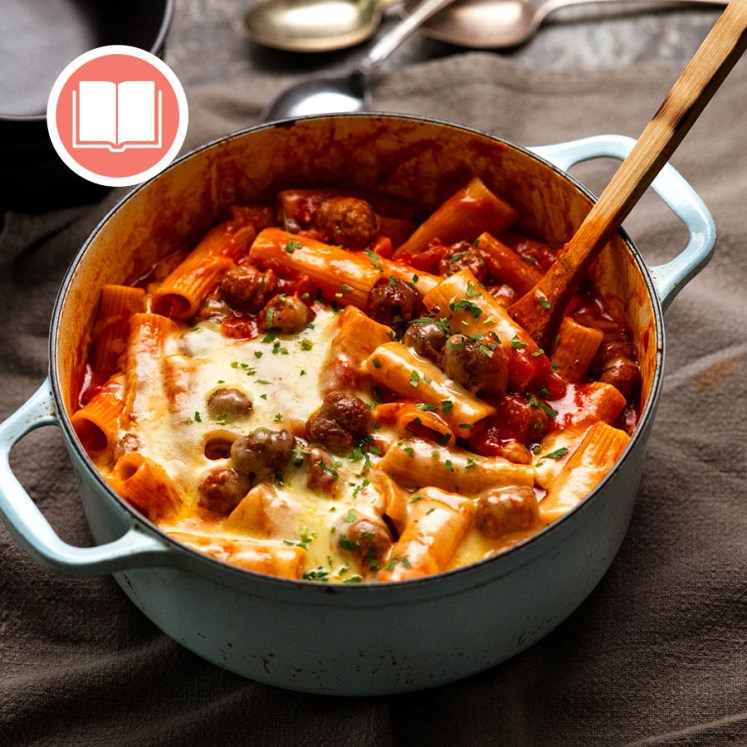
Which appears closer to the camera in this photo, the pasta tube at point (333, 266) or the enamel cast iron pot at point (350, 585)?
the enamel cast iron pot at point (350, 585)

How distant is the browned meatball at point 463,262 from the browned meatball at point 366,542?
41.7 inches

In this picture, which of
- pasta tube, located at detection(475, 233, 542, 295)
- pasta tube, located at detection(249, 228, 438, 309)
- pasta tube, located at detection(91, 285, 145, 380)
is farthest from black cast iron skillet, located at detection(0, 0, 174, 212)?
pasta tube, located at detection(475, 233, 542, 295)

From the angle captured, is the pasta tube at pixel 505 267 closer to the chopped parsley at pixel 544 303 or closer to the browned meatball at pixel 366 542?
the chopped parsley at pixel 544 303

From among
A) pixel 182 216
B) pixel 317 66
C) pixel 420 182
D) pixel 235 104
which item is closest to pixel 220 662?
pixel 182 216

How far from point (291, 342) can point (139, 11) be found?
1.96m

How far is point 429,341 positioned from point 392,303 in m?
0.23

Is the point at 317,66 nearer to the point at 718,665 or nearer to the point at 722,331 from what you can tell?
the point at 722,331

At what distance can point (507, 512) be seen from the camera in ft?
9.35

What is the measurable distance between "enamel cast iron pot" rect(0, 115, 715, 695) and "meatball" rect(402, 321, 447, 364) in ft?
1.96

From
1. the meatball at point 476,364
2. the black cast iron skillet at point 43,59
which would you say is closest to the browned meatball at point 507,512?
the meatball at point 476,364

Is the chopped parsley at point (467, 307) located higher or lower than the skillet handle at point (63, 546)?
higher

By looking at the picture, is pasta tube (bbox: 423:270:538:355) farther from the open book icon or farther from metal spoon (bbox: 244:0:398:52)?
metal spoon (bbox: 244:0:398:52)

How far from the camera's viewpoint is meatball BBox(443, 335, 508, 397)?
3.13 meters

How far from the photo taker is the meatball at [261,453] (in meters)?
2.96
